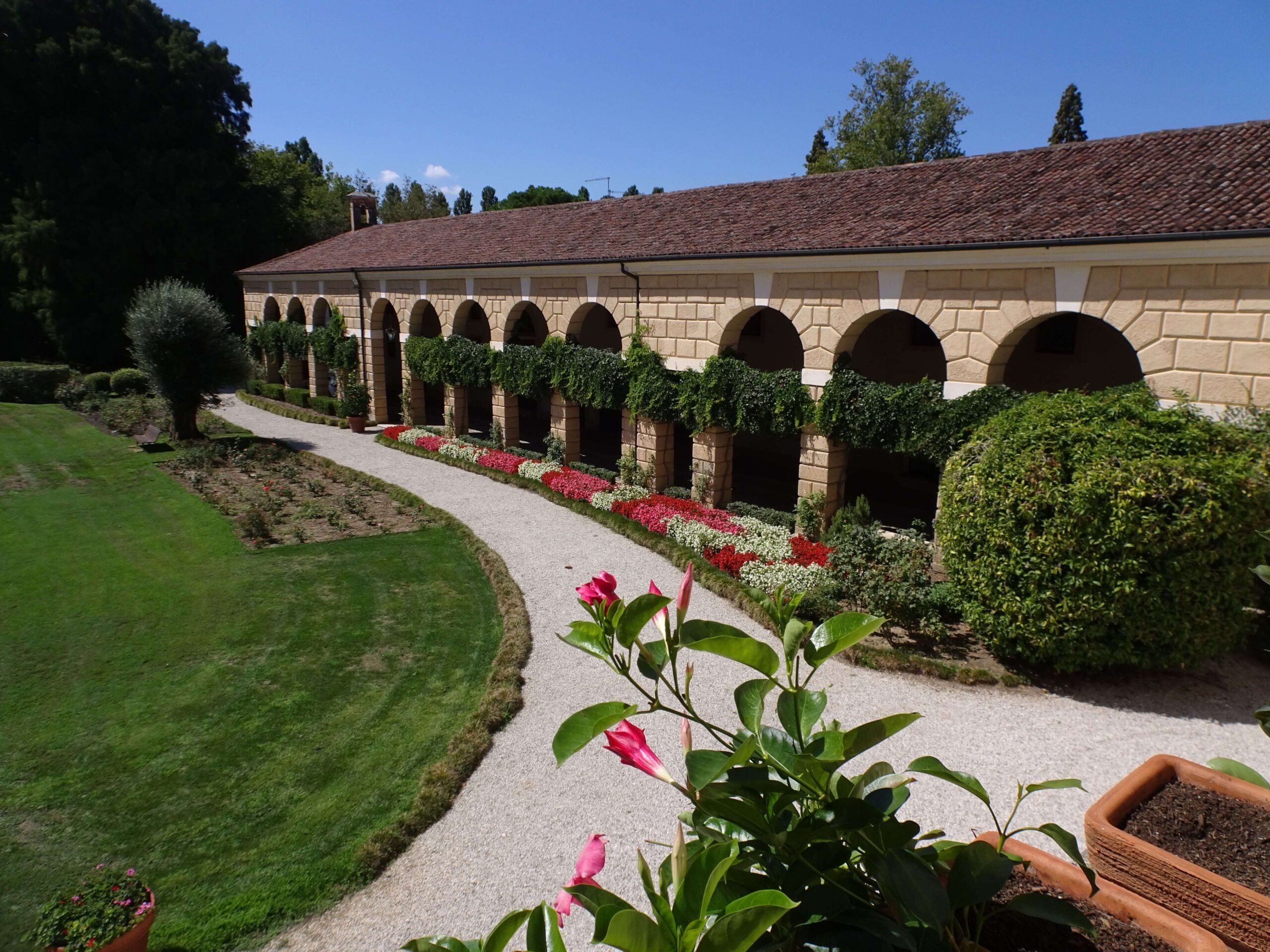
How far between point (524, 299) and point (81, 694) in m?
13.1

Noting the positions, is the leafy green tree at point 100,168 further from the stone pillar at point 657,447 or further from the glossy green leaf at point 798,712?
the glossy green leaf at point 798,712

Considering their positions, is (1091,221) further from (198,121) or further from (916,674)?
(198,121)

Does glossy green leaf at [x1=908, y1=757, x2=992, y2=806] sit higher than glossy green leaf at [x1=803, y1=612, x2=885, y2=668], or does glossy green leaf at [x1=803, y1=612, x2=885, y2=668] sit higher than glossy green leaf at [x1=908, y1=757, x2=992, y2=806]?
glossy green leaf at [x1=803, y1=612, x2=885, y2=668]

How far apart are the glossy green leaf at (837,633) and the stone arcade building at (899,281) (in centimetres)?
928

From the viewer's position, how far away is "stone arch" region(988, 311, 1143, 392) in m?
14.6

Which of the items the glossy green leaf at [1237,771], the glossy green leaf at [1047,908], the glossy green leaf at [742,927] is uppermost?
the glossy green leaf at [742,927]

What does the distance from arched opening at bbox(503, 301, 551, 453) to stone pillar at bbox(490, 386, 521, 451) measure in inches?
62.1

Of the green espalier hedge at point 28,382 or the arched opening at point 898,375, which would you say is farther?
the green espalier hedge at point 28,382

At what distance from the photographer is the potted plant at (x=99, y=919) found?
14.7 feet

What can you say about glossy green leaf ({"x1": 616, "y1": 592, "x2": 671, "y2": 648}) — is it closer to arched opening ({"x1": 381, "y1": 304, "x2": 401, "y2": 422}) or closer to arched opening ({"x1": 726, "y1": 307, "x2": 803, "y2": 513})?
arched opening ({"x1": 726, "y1": 307, "x2": 803, "y2": 513})

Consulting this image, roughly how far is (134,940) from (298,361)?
28.7 meters

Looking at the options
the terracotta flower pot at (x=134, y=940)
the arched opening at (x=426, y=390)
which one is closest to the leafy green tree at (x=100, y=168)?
the arched opening at (x=426, y=390)

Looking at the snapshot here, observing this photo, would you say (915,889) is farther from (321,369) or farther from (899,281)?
(321,369)

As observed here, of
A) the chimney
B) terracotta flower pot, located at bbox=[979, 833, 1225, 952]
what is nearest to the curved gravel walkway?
terracotta flower pot, located at bbox=[979, 833, 1225, 952]
